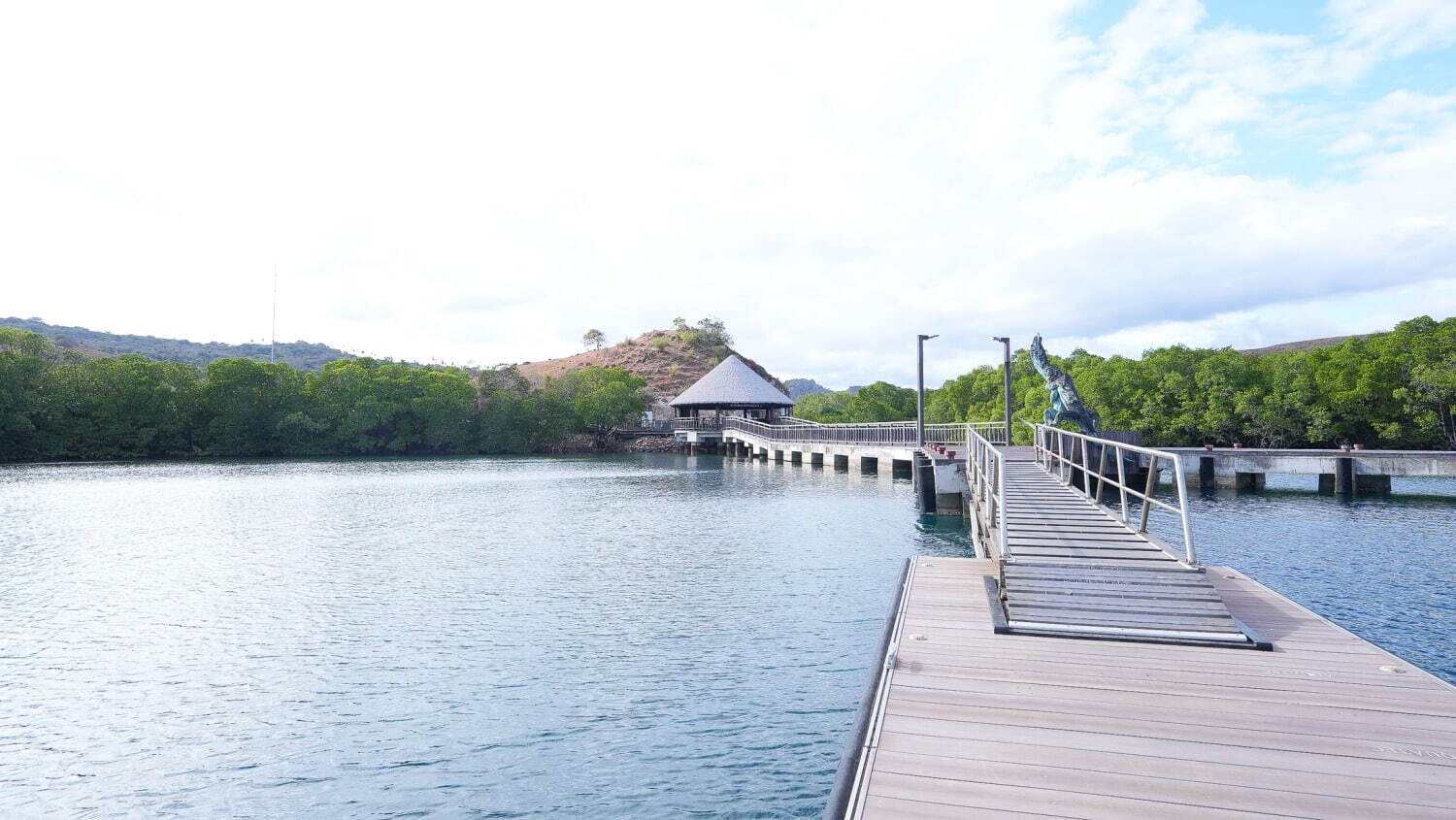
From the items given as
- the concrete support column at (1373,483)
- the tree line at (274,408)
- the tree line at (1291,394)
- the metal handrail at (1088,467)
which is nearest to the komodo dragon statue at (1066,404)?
the metal handrail at (1088,467)

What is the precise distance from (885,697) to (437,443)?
68.6 meters

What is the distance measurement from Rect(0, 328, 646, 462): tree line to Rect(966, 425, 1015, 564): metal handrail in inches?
2110

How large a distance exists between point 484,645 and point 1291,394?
44222mm

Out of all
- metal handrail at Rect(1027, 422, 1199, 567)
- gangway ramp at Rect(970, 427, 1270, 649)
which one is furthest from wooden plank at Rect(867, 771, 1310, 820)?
metal handrail at Rect(1027, 422, 1199, 567)

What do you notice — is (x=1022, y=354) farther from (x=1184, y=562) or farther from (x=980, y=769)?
(x=980, y=769)

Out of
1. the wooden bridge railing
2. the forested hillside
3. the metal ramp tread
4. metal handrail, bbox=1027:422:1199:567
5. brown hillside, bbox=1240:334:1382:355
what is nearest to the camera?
the metal ramp tread

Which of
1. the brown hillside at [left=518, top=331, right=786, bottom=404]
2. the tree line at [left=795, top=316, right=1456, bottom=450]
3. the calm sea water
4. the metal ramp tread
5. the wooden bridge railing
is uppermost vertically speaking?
the brown hillside at [left=518, top=331, right=786, bottom=404]

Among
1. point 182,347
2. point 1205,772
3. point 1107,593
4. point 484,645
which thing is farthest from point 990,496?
point 182,347

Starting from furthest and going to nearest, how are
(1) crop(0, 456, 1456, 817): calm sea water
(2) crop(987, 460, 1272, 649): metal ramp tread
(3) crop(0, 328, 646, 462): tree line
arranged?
(3) crop(0, 328, 646, 462): tree line < (2) crop(987, 460, 1272, 649): metal ramp tread < (1) crop(0, 456, 1456, 817): calm sea water

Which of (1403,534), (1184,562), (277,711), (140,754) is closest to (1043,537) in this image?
(1184,562)

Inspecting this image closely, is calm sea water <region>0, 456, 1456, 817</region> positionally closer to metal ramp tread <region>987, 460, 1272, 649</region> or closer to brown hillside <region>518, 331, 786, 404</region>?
Result: metal ramp tread <region>987, 460, 1272, 649</region>

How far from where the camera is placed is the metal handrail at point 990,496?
939 cm

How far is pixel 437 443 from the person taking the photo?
226 feet

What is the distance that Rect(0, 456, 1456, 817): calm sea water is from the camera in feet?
21.6
